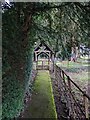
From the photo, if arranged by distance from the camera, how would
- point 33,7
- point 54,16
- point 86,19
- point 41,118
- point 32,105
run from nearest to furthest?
point 41,118
point 86,19
point 33,7
point 32,105
point 54,16

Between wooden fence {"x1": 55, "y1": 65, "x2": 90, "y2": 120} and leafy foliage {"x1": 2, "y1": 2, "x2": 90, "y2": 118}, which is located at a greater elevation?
leafy foliage {"x1": 2, "y1": 2, "x2": 90, "y2": 118}

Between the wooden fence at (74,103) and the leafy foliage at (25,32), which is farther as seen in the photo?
the leafy foliage at (25,32)

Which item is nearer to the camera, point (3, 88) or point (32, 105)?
point (3, 88)

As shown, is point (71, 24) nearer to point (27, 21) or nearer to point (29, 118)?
point (27, 21)

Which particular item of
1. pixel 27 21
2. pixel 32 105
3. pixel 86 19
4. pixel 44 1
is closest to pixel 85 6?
pixel 86 19

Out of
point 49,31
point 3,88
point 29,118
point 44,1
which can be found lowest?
point 29,118

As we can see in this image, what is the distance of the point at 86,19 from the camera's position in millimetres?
6938

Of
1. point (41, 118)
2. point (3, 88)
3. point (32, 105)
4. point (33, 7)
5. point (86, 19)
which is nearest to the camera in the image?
point (3, 88)

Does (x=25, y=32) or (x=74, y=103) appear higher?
(x=25, y=32)

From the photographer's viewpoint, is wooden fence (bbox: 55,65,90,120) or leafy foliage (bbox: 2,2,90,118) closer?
wooden fence (bbox: 55,65,90,120)

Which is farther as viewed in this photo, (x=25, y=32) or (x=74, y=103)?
(x=25, y=32)

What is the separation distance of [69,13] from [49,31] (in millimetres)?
1587

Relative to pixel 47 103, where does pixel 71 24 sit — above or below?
above

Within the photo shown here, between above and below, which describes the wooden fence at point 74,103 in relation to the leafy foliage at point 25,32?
below
